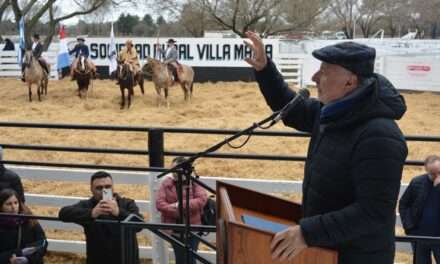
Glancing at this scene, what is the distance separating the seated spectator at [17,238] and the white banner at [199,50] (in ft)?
60.8

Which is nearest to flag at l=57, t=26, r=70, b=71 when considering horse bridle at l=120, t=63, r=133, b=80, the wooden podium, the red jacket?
horse bridle at l=120, t=63, r=133, b=80

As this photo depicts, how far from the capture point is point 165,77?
18438 millimetres

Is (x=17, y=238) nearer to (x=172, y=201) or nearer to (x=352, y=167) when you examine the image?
(x=172, y=201)

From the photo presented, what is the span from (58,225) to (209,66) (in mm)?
18002

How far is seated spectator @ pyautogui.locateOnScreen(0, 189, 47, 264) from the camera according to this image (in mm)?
3828

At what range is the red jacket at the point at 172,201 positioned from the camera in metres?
4.39

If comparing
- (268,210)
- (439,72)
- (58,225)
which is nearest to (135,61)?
(439,72)

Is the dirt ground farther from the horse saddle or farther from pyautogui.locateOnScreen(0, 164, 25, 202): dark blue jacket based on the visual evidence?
pyautogui.locateOnScreen(0, 164, 25, 202): dark blue jacket

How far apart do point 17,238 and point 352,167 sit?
2852 millimetres

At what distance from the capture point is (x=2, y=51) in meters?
26.0

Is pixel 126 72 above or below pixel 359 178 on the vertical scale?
below

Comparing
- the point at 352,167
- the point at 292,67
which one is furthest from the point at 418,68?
the point at 352,167

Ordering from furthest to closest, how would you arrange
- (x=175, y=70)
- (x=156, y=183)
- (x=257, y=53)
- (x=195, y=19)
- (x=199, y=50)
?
(x=195, y=19)
(x=199, y=50)
(x=175, y=70)
(x=156, y=183)
(x=257, y=53)

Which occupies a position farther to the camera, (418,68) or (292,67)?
(292,67)
